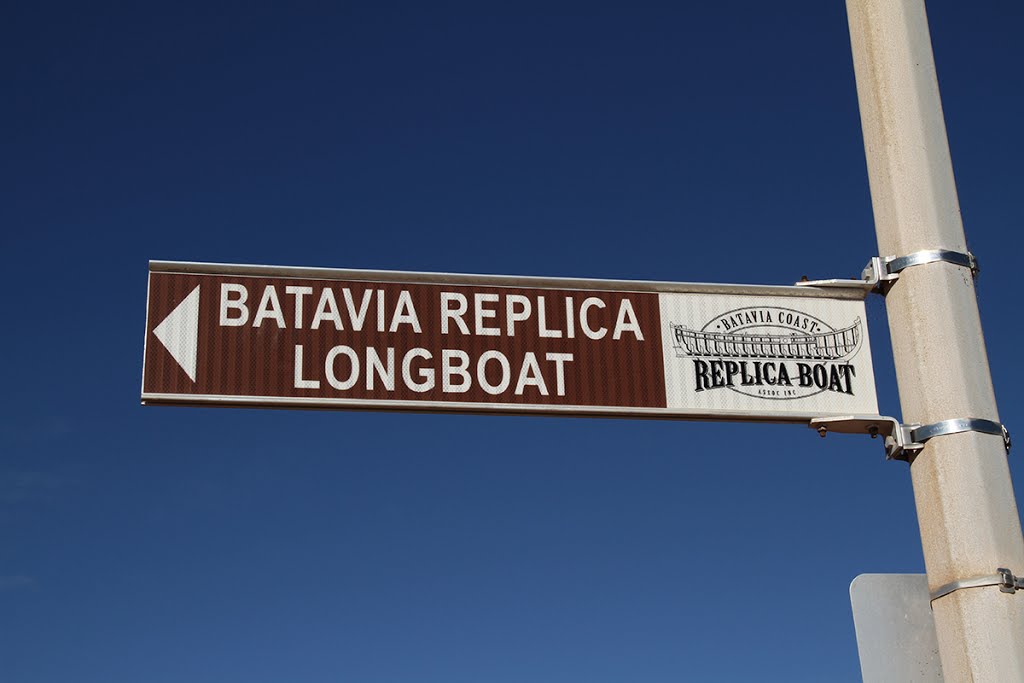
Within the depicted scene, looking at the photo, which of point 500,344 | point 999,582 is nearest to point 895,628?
point 999,582

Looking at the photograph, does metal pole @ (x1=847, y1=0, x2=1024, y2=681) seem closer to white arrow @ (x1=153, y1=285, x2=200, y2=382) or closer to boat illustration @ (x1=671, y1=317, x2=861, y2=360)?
boat illustration @ (x1=671, y1=317, x2=861, y2=360)

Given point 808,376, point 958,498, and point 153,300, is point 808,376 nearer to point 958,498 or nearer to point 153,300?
point 958,498

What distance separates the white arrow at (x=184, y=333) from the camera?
187 inches

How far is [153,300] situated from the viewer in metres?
4.84

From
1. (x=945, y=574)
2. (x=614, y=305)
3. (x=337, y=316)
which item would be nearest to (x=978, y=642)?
(x=945, y=574)

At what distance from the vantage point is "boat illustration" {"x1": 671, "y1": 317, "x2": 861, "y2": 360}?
5.03 metres

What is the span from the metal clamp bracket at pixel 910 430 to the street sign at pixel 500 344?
15 centimetres

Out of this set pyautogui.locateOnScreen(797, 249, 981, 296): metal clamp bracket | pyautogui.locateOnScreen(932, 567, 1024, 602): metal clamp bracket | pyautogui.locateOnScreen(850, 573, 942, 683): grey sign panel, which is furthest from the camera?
pyautogui.locateOnScreen(797, 249, 981, 296): metal clamp bracket

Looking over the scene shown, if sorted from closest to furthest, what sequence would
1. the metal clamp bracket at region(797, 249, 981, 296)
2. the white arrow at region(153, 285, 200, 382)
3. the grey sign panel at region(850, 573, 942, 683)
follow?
the grey sign panel at region(850, 573, 942, 683)
the metal clamp bracket at region(797, 249, 981, 296)
the white arrow at region(153, 285, 200, 382)

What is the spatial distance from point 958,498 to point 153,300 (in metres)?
2.96

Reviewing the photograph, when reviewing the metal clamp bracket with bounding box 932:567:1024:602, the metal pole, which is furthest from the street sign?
the metal clamp bracket with bounding box 932:567:1024:602

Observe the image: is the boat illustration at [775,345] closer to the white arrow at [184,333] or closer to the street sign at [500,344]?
the street sign at [500,344]

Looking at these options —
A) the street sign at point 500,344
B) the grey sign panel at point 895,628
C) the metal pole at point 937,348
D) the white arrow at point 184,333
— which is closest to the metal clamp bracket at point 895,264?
the metal pole at point 937,348

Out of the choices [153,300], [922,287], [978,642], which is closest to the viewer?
[978,642]
